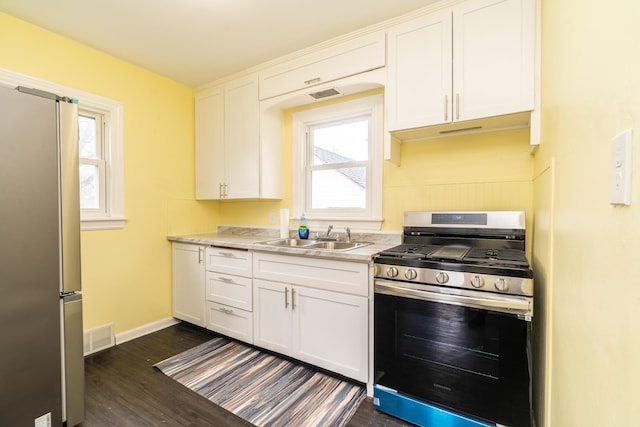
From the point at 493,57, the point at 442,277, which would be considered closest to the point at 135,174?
the point at 442,277

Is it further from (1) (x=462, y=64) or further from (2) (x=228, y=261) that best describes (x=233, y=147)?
(1) (x=462, y=64)

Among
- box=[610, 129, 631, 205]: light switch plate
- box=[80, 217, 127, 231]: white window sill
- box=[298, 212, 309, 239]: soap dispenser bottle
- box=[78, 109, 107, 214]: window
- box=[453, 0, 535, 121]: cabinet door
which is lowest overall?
box=[298, 212, 309, 239]: soap dispenser bottle

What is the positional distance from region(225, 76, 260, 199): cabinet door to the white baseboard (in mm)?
1432

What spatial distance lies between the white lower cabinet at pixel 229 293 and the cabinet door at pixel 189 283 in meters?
0.11

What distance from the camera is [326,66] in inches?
91.7

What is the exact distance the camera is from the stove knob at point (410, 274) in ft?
5.25

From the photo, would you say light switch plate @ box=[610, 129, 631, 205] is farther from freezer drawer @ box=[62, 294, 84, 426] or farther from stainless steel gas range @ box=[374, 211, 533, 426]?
freezer drawer @ box=[62, 294, 84, 426]

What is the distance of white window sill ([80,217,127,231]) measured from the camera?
2.42 meters

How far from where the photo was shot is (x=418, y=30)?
76.0 inches

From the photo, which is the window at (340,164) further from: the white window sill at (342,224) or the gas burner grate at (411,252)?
the gas burner grate at (411,252)

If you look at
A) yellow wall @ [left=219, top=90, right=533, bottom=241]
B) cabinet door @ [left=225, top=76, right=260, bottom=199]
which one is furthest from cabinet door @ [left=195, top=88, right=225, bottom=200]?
yellow wall @ [left=219, top=90, right=533, bottom=241]

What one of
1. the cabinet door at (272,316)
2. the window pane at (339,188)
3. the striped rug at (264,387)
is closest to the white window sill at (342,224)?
the window pane at (339,188)

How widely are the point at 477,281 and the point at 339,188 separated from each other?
1.55 metres

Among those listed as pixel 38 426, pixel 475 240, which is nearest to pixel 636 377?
pixel 475 240
